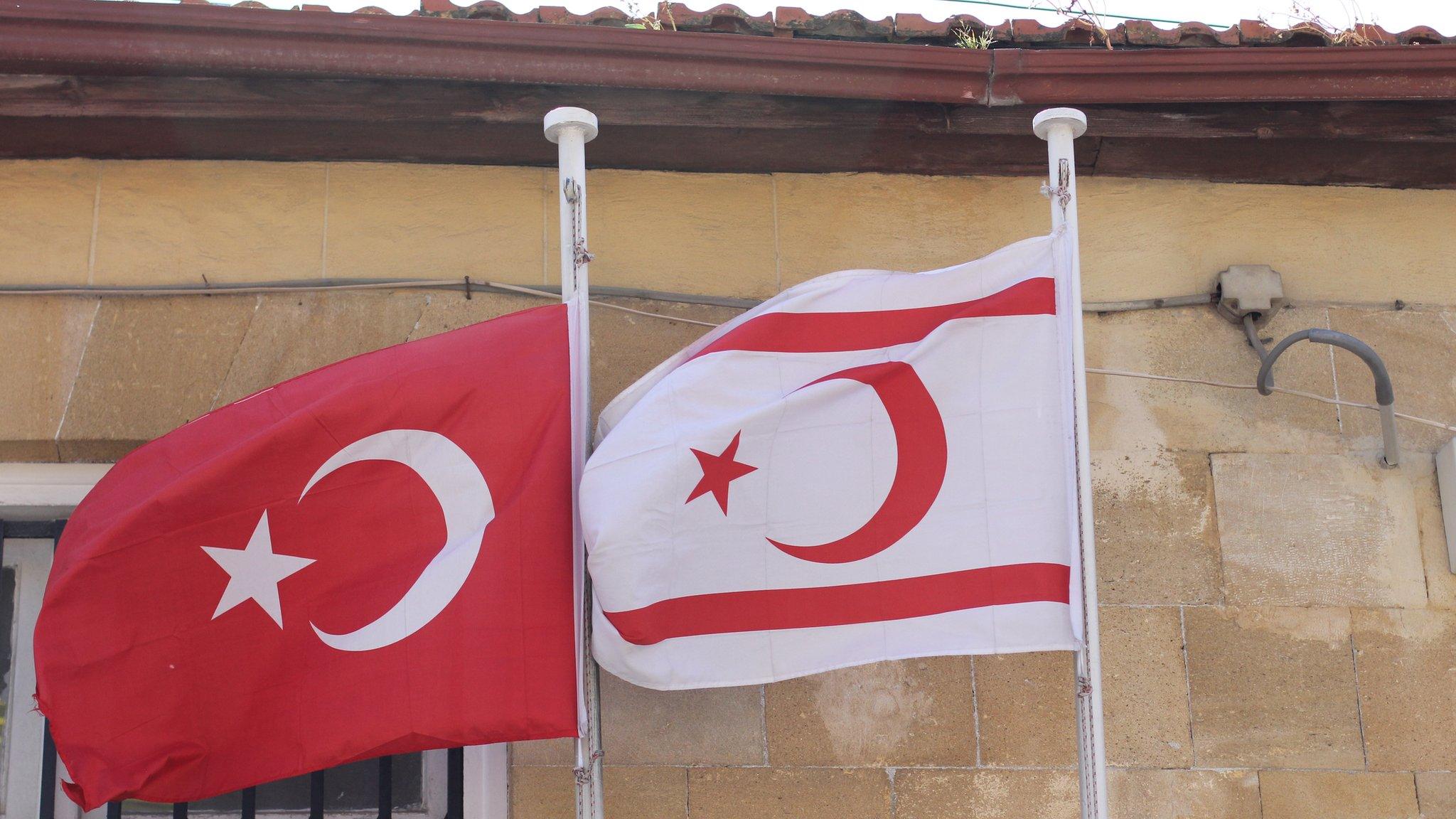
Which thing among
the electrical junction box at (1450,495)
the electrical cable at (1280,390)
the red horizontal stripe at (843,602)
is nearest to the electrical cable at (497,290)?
the electrical cable at (1280,390)

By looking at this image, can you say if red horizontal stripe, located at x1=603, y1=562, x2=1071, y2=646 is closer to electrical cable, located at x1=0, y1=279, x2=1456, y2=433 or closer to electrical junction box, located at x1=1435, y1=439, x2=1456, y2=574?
electrical cable, located at x1=0, y1=279, x2=1456, y2=433

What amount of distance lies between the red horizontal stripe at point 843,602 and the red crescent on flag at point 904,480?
0.09 m

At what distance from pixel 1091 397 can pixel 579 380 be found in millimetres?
1661

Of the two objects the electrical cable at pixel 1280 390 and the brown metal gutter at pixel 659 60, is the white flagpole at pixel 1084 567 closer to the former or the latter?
the brown metal gutter at pixel 659 60

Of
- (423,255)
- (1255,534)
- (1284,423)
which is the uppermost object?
(423,255)

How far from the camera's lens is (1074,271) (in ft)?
10.7

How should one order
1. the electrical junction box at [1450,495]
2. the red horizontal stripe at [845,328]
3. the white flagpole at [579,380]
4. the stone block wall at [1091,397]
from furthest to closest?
the electrical junction box at [1450,495] < the stone block wall at [1091,397] < the red horizontal stripe at [845,328] < the white flagpole at [579,380]

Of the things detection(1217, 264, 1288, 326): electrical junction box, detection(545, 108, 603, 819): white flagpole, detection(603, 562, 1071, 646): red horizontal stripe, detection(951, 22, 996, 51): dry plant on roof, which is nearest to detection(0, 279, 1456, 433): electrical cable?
detection(1217, 264, 1288, 326): electrical junction box

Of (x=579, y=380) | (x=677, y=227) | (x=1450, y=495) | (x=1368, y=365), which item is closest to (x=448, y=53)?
(x=677, y=227)

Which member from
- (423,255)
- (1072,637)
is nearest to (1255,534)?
(1072,637)

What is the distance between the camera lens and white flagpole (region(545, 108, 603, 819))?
3178 millimetres

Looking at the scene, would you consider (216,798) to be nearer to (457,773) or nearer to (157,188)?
(457,773)

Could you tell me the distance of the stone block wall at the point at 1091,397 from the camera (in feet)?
12.2

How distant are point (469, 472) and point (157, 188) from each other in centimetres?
165
